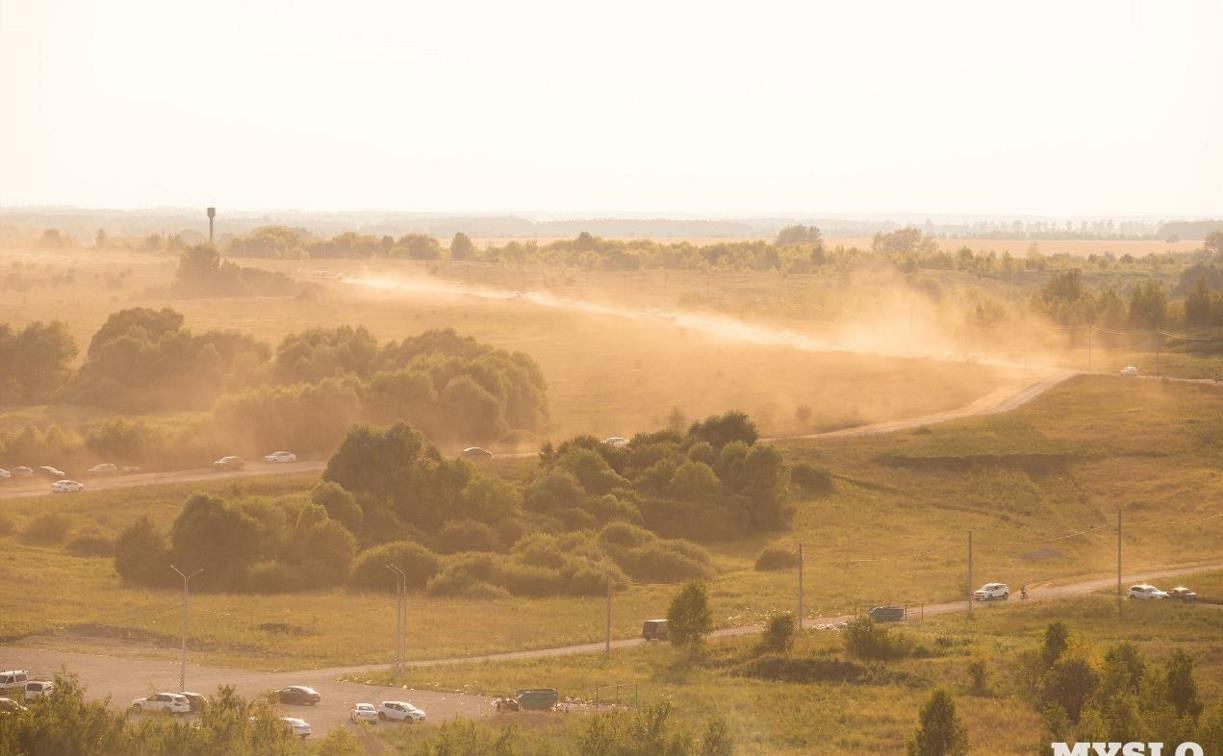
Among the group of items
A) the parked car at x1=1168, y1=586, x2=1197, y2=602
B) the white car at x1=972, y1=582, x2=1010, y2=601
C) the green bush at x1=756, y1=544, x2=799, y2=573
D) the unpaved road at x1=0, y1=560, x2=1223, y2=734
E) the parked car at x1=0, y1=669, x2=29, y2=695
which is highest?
the parked car at x1=0, y1=669, x2=29, y2=695

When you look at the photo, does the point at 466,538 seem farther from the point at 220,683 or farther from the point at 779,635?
the point at 220,683

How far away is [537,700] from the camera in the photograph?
4781 cm

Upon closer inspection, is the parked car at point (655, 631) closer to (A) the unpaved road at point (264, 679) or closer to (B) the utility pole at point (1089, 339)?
(A) the unpaved road at point (264, 679)

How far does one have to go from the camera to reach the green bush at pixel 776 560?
7462cm

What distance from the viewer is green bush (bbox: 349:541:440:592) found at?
227ft

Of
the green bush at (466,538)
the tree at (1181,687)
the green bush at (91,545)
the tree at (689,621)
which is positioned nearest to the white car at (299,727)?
the tree at (689,621)

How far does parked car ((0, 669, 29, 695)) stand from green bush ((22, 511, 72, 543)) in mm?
24089

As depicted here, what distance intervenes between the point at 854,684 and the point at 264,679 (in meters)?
18.3

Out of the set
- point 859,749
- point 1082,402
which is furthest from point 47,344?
point 859,749

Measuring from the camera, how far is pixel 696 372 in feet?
416

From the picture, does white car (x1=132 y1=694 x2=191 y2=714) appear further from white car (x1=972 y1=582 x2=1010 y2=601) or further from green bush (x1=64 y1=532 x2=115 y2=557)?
white car (x1=972 y1=582 x2=1010 y2=601)

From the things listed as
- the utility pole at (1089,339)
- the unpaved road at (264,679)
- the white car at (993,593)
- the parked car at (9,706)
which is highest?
the utility pole at (1089,339)

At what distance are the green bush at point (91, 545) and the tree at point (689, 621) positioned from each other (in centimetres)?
2763

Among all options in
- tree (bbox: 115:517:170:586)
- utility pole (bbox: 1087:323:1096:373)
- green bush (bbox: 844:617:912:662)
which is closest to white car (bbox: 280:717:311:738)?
green bush (bbox: 844:617:912:662)
